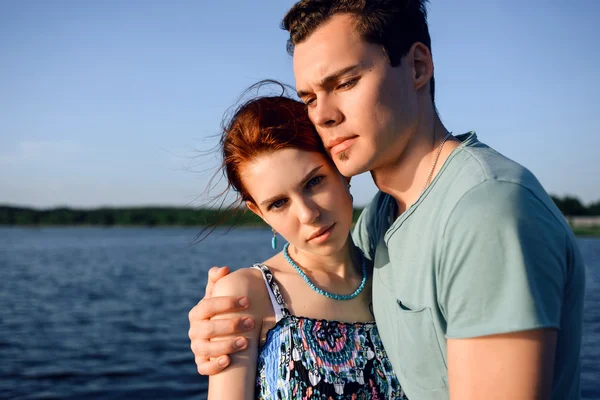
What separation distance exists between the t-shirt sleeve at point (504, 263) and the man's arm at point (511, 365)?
46mm

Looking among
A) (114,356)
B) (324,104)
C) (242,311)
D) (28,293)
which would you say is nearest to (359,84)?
(324,104)

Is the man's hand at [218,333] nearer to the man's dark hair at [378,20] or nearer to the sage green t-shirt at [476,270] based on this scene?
the sage green t-shirt at [476,270]

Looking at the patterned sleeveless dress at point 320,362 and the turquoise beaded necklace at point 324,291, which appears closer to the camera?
the patterned sleeveless dress at point 320,362

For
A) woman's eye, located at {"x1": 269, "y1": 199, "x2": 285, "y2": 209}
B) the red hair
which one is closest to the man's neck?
the red hair

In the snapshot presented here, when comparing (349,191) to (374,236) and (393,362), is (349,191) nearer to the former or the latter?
(374,236)

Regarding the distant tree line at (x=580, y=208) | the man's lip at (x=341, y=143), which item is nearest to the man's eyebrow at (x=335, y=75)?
the man's lip at (x=341, y=143)

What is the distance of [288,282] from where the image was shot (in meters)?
2.64

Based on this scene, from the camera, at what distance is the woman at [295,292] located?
241cm

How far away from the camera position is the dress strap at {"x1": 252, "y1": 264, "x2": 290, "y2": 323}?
2523 millimetres

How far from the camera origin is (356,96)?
228 centimetres

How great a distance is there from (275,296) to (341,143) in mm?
798

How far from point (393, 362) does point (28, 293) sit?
60.0 ft

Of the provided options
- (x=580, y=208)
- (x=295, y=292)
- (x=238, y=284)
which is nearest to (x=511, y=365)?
(x=295, y=292)

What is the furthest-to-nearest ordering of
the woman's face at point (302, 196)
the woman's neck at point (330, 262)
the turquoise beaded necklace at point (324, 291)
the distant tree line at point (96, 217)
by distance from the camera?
the distant tree line at point (96, 217)
the woman's neck at point (330, 262)
the turquoise beaded necklace at point (324, 291)
the woman's face at point (302, 196)
